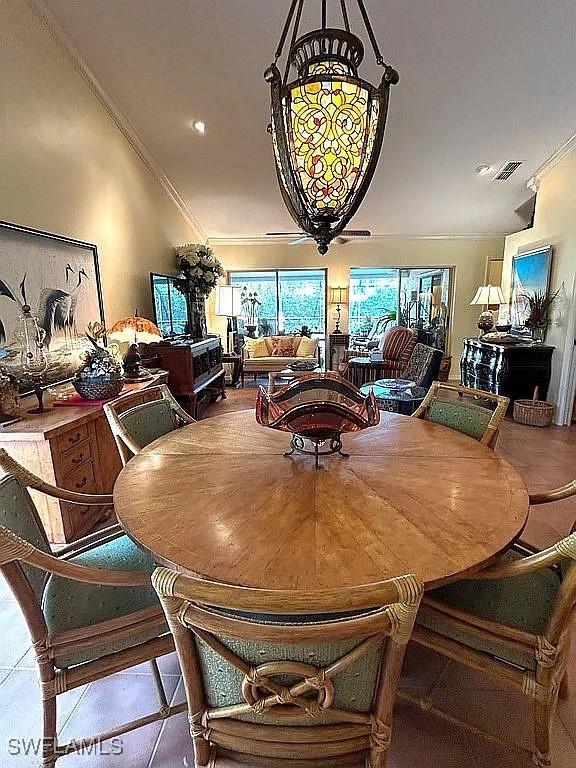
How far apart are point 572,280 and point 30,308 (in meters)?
5.15

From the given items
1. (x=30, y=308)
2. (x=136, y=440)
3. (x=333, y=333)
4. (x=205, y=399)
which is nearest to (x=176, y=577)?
(x=136, y=440)

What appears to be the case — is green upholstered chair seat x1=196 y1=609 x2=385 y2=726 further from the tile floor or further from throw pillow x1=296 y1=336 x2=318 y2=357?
throw pillow x1=296 y1=336 x2=318 y2=357

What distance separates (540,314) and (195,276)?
4344mm

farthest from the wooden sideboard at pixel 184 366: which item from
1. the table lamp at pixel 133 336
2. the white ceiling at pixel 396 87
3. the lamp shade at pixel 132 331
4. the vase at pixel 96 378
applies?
the white ceiling at pixel 396 87

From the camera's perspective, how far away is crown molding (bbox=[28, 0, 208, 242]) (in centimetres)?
287

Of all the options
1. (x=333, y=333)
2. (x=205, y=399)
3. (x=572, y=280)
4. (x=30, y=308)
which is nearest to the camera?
(x=30, y=308)

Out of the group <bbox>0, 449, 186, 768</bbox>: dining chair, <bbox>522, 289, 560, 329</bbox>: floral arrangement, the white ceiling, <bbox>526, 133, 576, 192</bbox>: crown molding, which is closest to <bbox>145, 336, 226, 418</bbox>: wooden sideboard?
the white ceiling

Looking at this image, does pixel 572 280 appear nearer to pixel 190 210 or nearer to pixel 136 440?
pixel 136 440

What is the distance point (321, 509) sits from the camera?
4.13 feet

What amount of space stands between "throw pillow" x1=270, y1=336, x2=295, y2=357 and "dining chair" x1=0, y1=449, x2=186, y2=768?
6286mm

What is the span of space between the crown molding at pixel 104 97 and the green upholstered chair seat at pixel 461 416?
3.69 metres

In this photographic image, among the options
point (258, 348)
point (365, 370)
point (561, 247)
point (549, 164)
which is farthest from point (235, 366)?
point (549, 164)

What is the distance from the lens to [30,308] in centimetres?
273

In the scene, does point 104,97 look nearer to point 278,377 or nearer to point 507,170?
point 278,377
